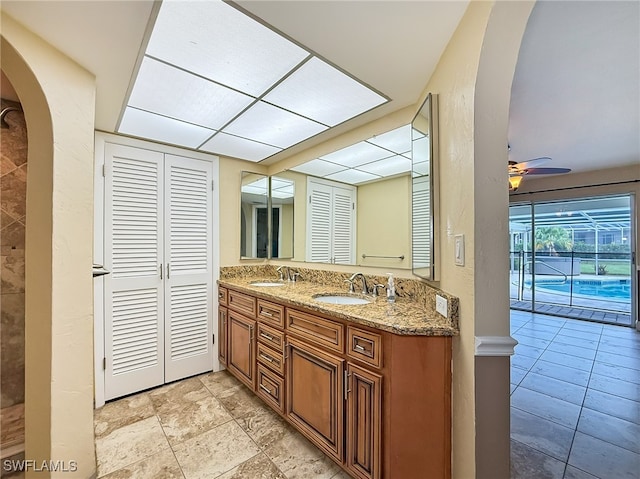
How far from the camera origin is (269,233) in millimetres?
3105

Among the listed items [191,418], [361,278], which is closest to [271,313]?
[361,278]

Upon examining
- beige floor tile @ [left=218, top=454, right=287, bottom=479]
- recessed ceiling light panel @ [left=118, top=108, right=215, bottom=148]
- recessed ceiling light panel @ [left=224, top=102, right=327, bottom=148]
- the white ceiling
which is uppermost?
the white ceiling

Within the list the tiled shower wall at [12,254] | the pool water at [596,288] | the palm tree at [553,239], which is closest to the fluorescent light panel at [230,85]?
the tiled shower wall at [12,254]

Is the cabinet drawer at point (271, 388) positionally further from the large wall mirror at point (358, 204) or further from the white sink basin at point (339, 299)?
the large wall mirror at point (358, 204)

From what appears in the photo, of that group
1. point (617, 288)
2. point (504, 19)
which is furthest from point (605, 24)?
point (617, 288)

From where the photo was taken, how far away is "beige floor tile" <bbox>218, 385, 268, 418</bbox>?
2078 mm

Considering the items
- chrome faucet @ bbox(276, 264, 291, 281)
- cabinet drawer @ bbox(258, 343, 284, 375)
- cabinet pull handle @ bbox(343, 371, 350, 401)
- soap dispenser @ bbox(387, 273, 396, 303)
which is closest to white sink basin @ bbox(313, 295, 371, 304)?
soap dispenser @ bbox(387, 273, 396, 303)

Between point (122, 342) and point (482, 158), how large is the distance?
2836 millimetres

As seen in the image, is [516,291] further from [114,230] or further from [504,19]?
[114,230]

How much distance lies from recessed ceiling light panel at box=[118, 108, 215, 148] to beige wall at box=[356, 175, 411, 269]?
1398mm

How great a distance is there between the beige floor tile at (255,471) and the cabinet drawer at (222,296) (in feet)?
4.46

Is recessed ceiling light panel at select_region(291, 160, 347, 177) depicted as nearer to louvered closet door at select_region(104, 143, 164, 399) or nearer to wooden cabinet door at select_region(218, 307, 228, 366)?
louvered closet door at select_region(104, 143, 164, 399)

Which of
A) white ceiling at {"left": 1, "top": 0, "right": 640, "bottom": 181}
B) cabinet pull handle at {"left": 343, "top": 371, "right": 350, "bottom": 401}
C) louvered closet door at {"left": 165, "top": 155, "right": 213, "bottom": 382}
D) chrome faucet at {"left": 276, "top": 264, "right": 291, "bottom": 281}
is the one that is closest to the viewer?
white ceiling at {"left": 1, "top": 0, "right": 640, "bottom": 181}

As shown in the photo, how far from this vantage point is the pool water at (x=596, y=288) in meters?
4.46
